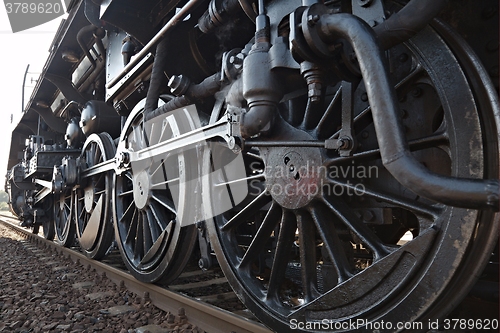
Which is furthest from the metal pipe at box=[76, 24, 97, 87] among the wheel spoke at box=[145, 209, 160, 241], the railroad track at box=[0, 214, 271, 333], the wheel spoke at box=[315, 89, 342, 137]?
the wheel spoke at box=[315, 89, 342, 137]

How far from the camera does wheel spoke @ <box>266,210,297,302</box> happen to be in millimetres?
1905

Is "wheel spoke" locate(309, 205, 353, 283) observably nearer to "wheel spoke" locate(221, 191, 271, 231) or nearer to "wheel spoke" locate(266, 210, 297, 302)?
"wheel spoke" locate(266, 210, 297, 302)

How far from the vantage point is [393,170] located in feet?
3.49

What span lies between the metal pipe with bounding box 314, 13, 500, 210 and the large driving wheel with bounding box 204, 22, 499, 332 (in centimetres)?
31

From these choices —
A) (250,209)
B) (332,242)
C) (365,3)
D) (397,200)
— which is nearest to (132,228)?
(250,209)

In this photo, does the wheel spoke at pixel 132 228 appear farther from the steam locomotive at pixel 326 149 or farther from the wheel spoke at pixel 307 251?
the wheel spoke at pixel 307 251

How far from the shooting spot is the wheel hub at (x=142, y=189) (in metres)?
3.12

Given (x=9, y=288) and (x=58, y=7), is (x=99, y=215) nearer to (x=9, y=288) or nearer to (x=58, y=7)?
(x=9, y=288)

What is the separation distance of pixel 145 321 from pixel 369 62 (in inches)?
82.4

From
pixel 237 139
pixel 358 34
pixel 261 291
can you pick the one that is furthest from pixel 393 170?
pixel 261 291

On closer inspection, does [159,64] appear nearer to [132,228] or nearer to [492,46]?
[132,228]

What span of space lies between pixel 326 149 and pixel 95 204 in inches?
137

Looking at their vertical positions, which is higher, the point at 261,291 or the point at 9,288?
the point at 261,291

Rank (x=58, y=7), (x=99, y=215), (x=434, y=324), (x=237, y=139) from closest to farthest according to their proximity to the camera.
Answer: (x=434, y=324)
(x=237, y=139)
(x=99, y=215)
(x=58, y=7)
